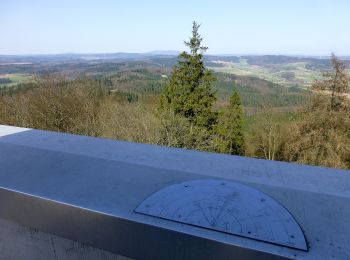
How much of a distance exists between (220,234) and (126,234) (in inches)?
14.5

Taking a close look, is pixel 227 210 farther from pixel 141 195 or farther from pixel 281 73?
pixel 281 73

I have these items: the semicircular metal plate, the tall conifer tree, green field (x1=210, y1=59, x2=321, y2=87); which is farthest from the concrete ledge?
green field (x1=210, y1=59, x2=321, y2=87)

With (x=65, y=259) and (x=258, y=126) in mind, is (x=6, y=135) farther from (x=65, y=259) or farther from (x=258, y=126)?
(x=258, y=126)

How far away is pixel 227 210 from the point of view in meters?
1.28

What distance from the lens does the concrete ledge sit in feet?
3.57

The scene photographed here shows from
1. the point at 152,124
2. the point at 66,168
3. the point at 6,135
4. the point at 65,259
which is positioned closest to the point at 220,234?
the point at 65,259

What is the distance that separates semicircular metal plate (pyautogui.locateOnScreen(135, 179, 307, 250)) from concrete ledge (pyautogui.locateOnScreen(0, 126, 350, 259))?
0.04 metres

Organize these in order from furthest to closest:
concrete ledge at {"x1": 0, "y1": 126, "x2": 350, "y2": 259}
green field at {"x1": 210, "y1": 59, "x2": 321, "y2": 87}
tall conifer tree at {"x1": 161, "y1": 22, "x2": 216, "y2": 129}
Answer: green field at {"x1": 210, "y1": 59, "x2": 321, "y2": 87} < tall conifer tree at {"x1": 161, "y1": 22, "x2": 216, "y2": 129} < concrete ledge at {"x1": 0, "y1": 126, "x2": 350, "y2": 259}

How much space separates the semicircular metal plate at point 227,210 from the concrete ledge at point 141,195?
0.04 m

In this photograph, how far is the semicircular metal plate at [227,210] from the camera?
1.12m

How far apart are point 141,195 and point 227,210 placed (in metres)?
0.40

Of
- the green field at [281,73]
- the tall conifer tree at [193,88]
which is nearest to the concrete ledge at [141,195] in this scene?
the tall conifer tree at [193,88]

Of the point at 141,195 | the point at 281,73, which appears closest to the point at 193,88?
the point at 141,195

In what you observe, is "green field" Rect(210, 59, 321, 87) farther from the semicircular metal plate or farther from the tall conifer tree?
the semicircular metal plate
